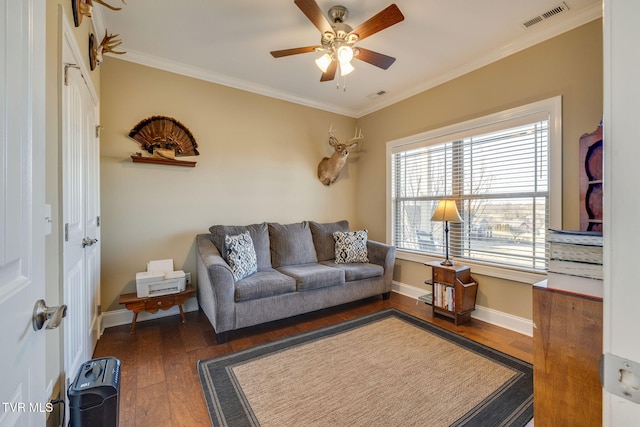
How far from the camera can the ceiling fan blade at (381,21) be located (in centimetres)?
179

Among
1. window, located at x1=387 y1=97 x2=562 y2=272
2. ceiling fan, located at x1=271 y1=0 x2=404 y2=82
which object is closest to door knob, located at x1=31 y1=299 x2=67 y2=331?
ceiling fan, located at x1=271 y1=0 x2=404 y2=82

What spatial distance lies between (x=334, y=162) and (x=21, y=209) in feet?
11.8

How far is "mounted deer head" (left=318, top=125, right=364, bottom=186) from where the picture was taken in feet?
12.7

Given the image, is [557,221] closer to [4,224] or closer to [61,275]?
[4,224]

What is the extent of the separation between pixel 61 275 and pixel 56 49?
1115 millimetres

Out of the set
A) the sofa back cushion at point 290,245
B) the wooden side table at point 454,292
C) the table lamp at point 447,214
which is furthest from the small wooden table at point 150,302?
the table lamp at point 447,214

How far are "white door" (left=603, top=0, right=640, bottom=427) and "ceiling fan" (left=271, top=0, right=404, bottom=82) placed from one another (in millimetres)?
1640

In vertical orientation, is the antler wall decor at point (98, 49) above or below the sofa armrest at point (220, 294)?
above

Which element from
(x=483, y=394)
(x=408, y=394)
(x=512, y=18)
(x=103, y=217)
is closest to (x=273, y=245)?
(x=103, y=217)

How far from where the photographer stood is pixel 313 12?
73.4 inches

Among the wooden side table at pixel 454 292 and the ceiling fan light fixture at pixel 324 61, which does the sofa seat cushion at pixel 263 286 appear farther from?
the ceiling fan light fixture at pixel 324 61

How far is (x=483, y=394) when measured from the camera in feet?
5.81

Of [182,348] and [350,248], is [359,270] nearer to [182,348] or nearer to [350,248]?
[350,248]

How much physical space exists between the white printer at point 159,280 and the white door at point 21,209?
211 cm
